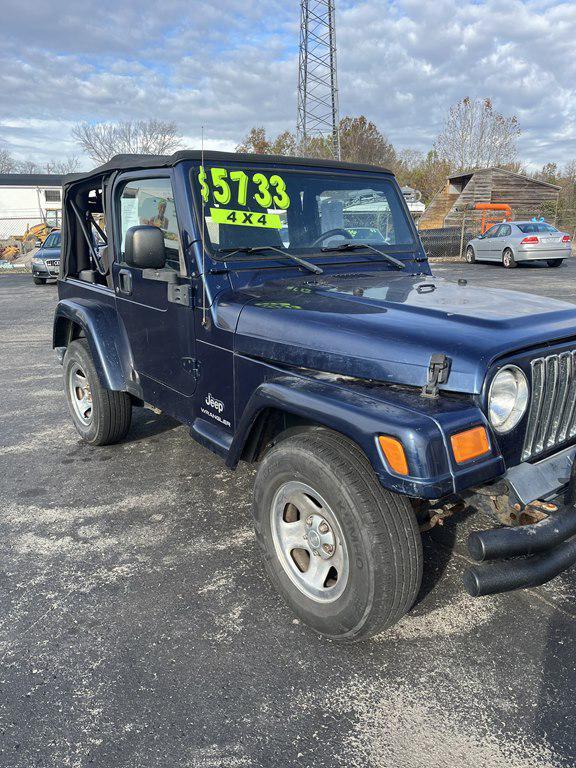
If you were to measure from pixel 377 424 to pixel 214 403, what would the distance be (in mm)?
1324

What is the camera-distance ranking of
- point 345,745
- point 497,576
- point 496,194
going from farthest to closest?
point 496,194 < point 497,576 < point 345,745

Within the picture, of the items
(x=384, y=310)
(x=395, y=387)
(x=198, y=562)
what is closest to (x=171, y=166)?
(x=384, y=310)

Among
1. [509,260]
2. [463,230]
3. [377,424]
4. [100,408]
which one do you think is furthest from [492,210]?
[377,424]

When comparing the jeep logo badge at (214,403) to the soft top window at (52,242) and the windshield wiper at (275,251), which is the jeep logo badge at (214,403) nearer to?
the windshield wiper at (275,251)

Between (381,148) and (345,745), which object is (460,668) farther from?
(381,148)

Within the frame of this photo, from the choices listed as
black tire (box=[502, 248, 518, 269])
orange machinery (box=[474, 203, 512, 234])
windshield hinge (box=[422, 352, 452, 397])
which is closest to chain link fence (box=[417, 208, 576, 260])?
orange machinery (box=[474, 203, 512, 234])

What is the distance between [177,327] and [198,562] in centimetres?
129

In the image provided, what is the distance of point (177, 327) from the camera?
335cm

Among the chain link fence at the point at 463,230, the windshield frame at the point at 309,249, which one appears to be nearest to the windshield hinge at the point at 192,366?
the windshield frame at the point at 309,249

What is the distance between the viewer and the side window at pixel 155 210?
10.7 feet

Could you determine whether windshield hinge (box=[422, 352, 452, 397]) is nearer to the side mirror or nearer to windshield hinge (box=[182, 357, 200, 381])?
windshield hinge (box=[182, 357, 200, 381])

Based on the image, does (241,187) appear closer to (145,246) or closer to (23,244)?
(145,246)

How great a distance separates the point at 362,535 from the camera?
2.19m

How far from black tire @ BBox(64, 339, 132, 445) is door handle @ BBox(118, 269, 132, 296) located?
742 millimetres
